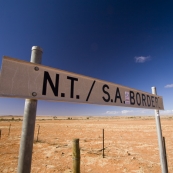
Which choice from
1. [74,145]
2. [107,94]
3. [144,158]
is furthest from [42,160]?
[107,94]

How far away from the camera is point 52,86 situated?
128 cm

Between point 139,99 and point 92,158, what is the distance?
19.8 feet

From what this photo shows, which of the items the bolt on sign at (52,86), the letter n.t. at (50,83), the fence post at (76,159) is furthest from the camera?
the fence post at (76,159)

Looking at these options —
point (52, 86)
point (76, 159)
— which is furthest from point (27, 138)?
point (76, 159)

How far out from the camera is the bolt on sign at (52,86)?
102cm

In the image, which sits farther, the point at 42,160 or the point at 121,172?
the point at 42,160

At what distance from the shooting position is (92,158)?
7.23 m

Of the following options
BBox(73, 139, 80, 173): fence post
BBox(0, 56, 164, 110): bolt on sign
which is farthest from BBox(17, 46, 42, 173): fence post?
BBox(73, 139, 80, 173): fence post

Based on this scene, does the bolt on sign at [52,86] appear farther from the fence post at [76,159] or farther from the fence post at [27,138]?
the fence post at [76,159]

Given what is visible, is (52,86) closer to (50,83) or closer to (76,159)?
(50,83)

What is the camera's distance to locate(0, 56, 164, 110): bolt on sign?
40.1 inches

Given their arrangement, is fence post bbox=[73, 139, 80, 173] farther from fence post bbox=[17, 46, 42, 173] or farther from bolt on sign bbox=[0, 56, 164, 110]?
fence post bbox=[17, 46, 42, 173]

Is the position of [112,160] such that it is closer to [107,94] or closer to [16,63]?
[107,94]

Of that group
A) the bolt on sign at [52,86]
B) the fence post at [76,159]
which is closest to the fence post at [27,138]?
the bolt on sign at [52,86]
